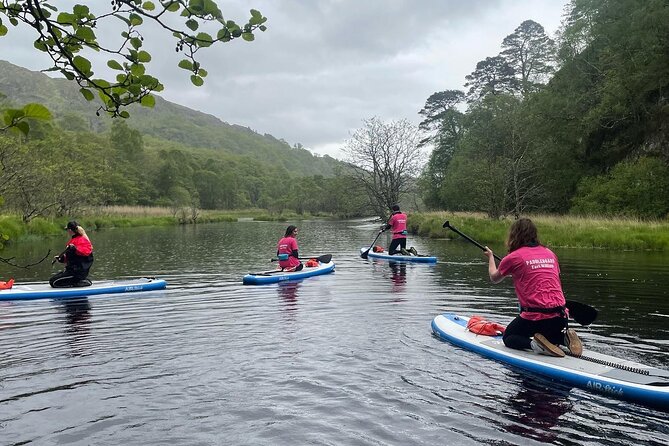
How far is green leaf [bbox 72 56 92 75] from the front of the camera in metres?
2.43

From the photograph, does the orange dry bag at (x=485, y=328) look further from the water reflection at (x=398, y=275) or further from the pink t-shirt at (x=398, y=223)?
the pink t-shirt at (x=398, y=223)

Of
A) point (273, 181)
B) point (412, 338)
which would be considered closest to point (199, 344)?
point (412, 338)

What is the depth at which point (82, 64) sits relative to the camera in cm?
243

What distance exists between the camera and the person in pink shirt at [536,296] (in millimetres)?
6555

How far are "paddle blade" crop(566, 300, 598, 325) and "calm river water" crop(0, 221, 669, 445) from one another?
1.66ft

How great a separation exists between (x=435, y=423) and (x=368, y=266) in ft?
45.1

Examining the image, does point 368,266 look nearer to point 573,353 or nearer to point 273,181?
point 573,353

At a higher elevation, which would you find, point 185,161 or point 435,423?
point 185,161

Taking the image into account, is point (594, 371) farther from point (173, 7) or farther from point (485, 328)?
point (173, 7)

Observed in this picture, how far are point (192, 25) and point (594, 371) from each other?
226 inches

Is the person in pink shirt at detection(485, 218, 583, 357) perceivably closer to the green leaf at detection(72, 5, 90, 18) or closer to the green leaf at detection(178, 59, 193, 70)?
the green leaf at detection(178, 59, 193, 70)

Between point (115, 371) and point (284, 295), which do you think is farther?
point (284, 295)

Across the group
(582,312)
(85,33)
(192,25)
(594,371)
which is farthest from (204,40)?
(582,312)

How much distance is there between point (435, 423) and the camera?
190 inches
